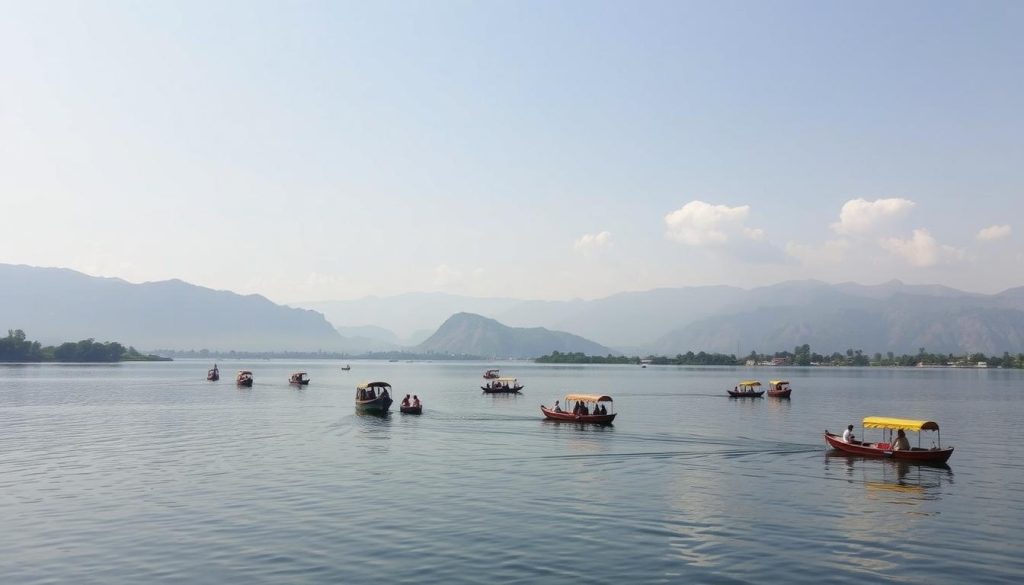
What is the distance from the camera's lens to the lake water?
25094mm

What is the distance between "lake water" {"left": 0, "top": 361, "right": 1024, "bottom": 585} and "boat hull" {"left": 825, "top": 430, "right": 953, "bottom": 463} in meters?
1.37

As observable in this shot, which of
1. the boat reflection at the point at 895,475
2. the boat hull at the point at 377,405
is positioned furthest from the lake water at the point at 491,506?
the boat hull at the point at 377,405

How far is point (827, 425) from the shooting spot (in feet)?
249

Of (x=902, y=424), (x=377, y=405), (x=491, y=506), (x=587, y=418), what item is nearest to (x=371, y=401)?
(x=377, y=405)

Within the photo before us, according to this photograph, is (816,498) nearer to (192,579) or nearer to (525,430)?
(192,579)

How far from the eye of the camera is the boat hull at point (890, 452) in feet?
159

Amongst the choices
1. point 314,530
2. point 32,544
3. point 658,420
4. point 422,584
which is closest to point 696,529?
point 422,584

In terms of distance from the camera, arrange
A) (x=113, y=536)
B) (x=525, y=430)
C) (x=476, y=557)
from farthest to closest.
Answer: (x=525, y=430)
(x=113, y=536)
(x=476, y=557)

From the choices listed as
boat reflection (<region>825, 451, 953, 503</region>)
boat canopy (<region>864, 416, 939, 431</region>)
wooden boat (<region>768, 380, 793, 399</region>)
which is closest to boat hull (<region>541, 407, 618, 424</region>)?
boat reflection (<region>825, 451, 953, 503</region>)

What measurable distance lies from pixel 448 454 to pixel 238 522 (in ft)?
71.1

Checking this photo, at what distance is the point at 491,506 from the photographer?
3434 centimetres

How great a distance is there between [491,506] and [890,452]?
31.1 m

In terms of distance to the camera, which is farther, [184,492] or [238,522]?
[184,492]

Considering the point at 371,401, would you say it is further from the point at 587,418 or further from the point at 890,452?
the point at 890,452
